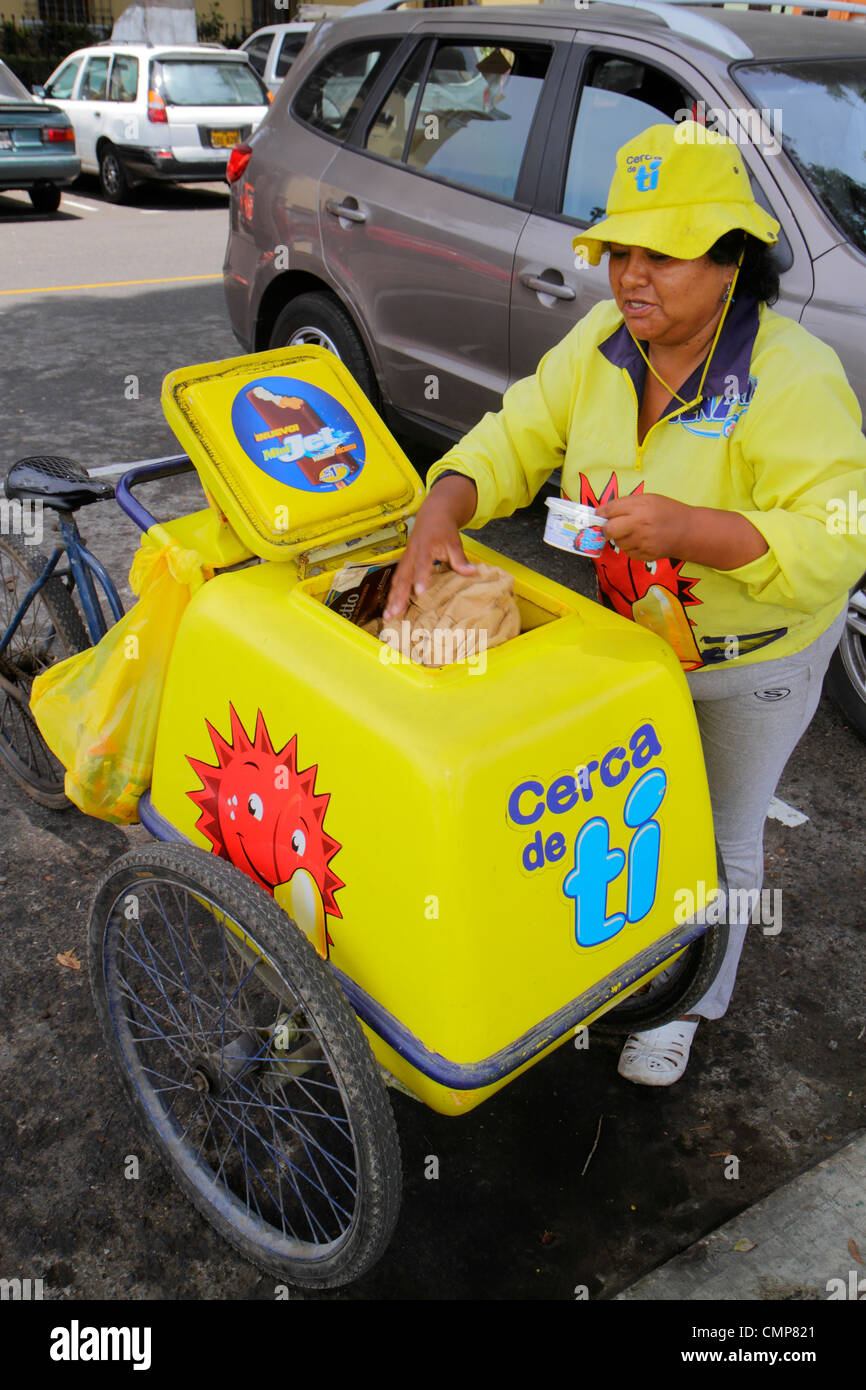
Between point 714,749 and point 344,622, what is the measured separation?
0.83m

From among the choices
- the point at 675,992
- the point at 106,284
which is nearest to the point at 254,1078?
the point at 675,992

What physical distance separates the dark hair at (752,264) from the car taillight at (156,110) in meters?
11.7

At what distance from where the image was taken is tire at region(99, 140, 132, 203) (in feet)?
40.1

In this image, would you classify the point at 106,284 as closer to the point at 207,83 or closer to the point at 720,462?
the point at 207,83

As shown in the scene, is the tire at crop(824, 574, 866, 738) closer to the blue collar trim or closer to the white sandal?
the white sandal

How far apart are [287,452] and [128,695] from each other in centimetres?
58

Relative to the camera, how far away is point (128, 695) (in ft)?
7.28

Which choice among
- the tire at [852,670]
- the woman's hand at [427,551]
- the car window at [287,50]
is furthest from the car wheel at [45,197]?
the woman's hand at [427,551]

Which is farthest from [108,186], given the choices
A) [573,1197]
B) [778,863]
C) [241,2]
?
[241,2]

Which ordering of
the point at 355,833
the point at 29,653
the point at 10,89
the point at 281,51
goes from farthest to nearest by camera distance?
the point at 281,51 < the point at 10,89 < the point at 29,653 < the point at 355,833

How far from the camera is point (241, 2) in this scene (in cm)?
2444

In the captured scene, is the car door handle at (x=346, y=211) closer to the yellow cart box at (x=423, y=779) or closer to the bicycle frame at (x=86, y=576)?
the bicycle frame at (x=86, y=576)

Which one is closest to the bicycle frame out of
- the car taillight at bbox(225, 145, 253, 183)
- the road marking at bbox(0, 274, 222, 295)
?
the car taillight at bbox(225, 145, 253, 183)
